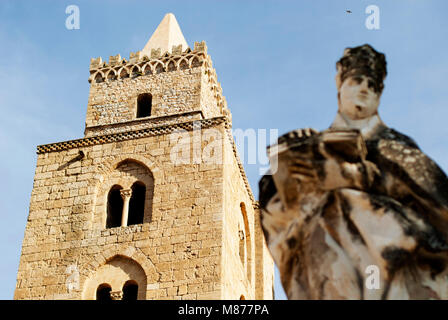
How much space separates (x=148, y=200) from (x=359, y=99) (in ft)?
55.0

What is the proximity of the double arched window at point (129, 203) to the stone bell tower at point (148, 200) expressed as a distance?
1.0 inches

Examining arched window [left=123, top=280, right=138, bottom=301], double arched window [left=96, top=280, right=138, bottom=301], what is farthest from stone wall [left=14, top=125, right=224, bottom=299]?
arched window [left=123, top=280, right=138, bottom=301]

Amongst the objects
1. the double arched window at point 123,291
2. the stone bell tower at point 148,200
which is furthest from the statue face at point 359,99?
the double arched window at point 123,291

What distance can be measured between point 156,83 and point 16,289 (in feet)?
21.6

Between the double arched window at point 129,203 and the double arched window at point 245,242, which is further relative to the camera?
the double arched window at point 245,242

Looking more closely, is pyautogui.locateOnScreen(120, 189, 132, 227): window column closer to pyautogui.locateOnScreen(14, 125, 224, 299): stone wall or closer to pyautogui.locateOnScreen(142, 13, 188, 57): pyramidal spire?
pyautogui.locateOnScreen(14, 125, 224, 299): stone wall

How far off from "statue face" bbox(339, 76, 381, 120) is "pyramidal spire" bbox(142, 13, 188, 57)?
20.4m

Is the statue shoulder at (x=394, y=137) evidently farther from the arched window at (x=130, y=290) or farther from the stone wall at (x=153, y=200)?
the arched window at (x=130, y=290)

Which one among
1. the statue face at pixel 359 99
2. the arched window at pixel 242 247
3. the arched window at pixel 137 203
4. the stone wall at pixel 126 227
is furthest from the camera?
Result: the arched window at pixel 242 247

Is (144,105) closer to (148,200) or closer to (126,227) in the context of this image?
(148,200)

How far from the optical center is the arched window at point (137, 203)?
2080 centimetres

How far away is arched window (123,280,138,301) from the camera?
1898 cm

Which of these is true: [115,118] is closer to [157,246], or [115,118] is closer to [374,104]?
[157,246]
